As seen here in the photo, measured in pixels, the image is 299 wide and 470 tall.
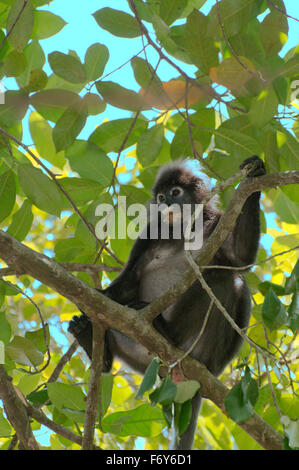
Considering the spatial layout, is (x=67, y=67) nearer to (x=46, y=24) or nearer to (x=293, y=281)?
(x=46, y=24)

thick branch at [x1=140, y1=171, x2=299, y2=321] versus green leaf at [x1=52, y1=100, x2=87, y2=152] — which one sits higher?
green leaf at [x1=52, y1=100, x2=87, y2=152]


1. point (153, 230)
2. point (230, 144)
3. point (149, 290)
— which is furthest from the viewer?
point (153, 230)

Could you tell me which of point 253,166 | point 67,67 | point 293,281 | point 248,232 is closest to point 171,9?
point 67,67

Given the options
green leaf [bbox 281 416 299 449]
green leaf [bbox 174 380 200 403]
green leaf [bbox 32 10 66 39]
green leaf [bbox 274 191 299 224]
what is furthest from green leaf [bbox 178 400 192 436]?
green leaf [bbox 32 10 66 39]

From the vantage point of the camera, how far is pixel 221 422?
150 inches

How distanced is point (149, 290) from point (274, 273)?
830 millimetres

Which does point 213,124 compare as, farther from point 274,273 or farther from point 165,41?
point 274,273

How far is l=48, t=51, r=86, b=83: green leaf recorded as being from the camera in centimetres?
279

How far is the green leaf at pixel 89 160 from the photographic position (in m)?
3.16

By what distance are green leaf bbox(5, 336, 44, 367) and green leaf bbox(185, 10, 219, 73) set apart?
1.62m

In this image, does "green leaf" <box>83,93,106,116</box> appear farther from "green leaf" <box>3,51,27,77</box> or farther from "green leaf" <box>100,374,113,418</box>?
"green leaf" <box>100,374,113,418</box>

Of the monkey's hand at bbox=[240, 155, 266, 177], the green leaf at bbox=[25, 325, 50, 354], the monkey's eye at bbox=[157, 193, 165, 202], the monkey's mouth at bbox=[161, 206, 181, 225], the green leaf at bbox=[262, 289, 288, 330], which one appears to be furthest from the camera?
the monkey's eye at bbox=[157, 193, 165, 202]
